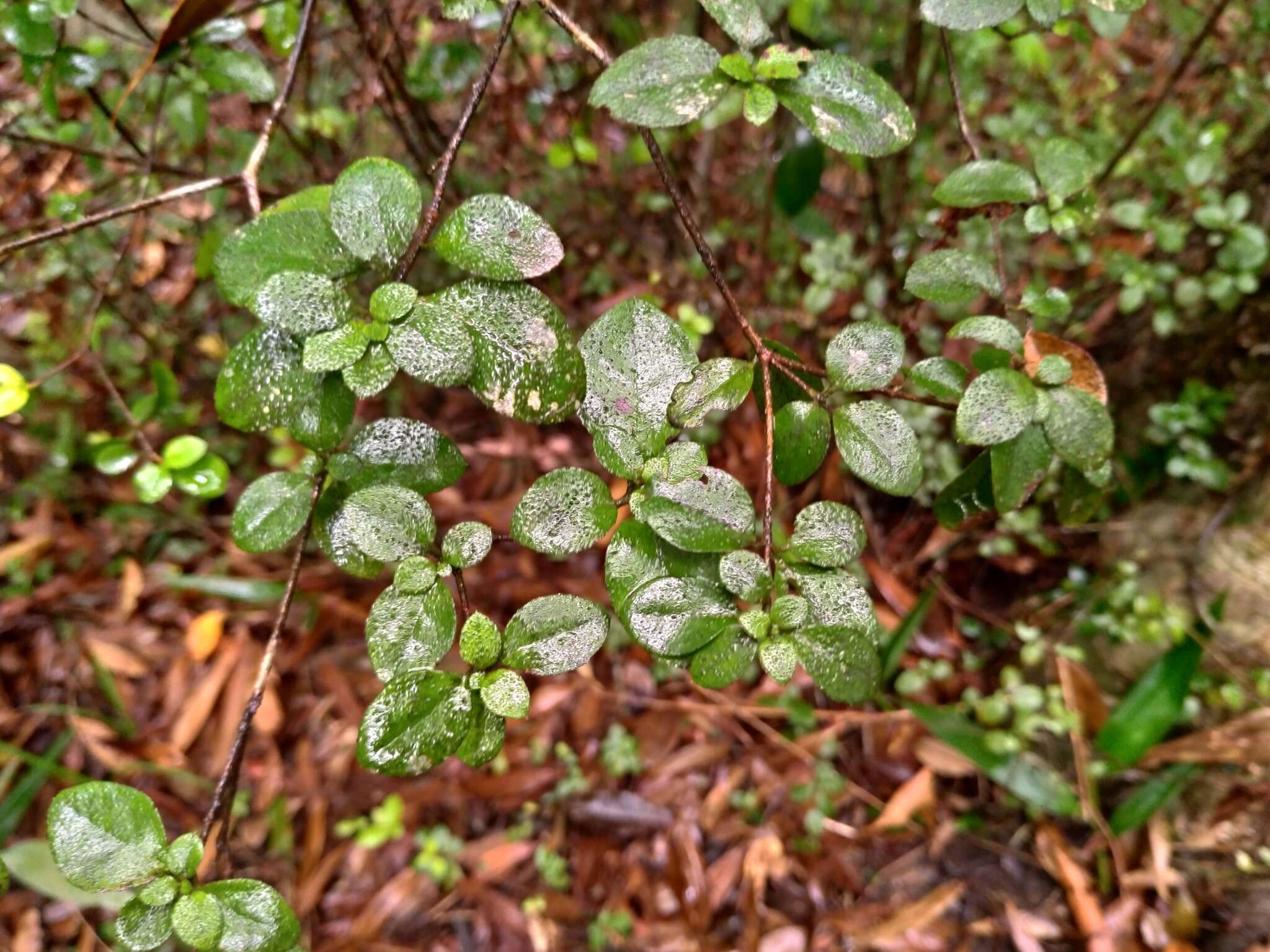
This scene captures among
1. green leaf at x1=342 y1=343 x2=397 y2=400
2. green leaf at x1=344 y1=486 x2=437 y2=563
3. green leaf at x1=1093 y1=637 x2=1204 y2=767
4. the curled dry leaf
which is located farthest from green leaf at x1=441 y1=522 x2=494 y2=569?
green leaf at x1=1093 y1=637 x2=1204 y2=767

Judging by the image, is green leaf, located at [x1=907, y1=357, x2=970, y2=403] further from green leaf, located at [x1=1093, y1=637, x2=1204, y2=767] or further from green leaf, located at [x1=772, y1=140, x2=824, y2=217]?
green leaf, located at [x1=1093, y1=637, x2=1204, y2=767]

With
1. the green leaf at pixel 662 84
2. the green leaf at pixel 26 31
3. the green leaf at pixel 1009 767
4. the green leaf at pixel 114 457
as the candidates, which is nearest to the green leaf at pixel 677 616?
the green leaf at pixel 662 84

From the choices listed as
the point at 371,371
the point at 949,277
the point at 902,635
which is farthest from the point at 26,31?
the point at 902,635

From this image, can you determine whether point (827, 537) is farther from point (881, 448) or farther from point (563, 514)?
Answer: point (563, 514)

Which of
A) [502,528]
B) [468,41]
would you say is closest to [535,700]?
[502,528]

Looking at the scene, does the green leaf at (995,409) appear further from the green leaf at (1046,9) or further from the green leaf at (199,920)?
the green leaf at (199,920)
